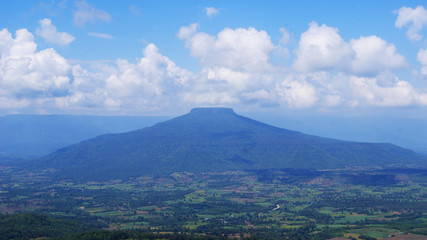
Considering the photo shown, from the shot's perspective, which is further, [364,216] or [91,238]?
[364,216]

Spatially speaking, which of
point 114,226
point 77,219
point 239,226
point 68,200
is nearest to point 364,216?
point 239,226

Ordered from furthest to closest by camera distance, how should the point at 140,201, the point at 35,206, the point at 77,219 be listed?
the point at 140,201
the point at 35,206
the point at 77,219

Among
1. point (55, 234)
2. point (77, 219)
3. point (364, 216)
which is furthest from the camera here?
point (364, 216)

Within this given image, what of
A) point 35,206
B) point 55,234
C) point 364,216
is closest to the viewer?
point 55,234

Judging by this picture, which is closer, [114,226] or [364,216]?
[114,226]

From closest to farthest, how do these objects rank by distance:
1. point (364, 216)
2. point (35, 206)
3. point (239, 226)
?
point (239, 226) < point (364, 216) < point (35, 206)

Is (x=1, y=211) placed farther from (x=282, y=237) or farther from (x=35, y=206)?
(x=282, y=237)

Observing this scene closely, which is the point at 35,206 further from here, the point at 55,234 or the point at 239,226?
the point at 239,226

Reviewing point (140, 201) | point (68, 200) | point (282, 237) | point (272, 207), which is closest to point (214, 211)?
point (272, 207)
